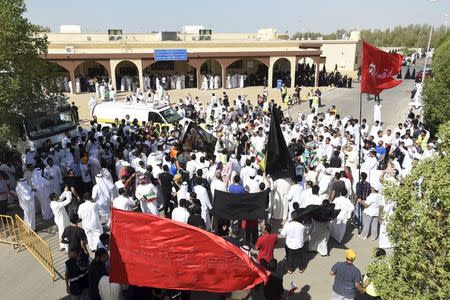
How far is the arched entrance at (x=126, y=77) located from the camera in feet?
95.7

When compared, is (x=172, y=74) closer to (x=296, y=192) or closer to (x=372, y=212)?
(x=296, y=192)

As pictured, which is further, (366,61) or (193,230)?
(366,61)

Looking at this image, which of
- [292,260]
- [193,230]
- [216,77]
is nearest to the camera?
[193,230]

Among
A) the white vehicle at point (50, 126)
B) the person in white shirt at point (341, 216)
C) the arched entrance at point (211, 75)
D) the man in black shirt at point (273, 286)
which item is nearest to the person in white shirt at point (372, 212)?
the person in white shirt at point (341, 216)

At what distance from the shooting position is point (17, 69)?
895cm

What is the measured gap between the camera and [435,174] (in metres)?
3.54

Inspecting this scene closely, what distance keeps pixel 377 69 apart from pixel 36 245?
870 centimetres

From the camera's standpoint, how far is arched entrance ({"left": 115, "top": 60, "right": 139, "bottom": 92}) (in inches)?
1148

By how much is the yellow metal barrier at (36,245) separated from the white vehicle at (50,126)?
4.48 metres

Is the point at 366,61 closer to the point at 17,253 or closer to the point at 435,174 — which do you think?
the point at 435,174

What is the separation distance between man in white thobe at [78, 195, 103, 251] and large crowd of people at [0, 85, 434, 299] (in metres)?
0.02

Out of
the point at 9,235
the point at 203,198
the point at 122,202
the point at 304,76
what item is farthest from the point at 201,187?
the point at 304,76

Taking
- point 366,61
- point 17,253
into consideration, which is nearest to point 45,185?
point 17,253

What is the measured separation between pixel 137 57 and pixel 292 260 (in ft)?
74.5
